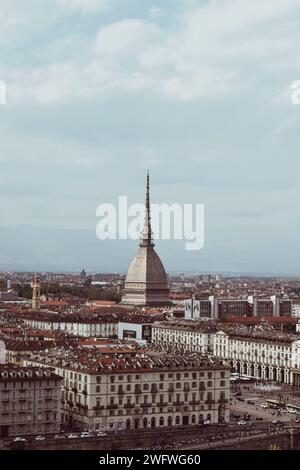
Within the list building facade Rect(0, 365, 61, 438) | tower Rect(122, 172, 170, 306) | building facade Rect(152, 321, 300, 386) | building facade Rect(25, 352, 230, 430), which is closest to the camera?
building facade Rect(0, 365, 61, 438)

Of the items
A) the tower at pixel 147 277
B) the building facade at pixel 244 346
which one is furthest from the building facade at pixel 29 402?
the tower at pixel 147 277

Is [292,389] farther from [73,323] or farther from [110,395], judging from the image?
[73,323]

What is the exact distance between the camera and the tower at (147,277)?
7625 centimetres

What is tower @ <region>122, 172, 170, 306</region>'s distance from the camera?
7625 cm

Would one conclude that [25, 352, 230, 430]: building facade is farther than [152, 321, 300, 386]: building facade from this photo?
No

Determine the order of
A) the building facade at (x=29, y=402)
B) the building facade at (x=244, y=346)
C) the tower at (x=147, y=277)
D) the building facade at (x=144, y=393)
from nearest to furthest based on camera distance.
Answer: the building facade at (x=29, y=402) < the building facade at (x=144, y=393) < the building facade at (x=244, y=346) < the tower at (x=147, y=277)

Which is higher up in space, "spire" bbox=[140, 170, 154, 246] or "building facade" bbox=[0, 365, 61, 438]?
"spire" bbox=[140, 170, 154, 246]

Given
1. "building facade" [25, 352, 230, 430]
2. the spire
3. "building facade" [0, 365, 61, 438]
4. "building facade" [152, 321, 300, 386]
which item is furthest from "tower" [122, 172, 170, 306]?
"building facade" [0, 365, 61, 438]

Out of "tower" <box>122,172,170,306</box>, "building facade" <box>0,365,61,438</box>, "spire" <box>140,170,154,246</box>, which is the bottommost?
"building facade" <box>0,365,61,438</box>

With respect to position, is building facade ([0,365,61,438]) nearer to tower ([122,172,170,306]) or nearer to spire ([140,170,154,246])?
tower ([122,172,170,306])

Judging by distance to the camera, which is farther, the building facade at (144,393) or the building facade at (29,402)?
the building facade at (144,393)

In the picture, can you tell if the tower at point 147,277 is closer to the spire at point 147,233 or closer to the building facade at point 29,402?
the spire at point 147,233
